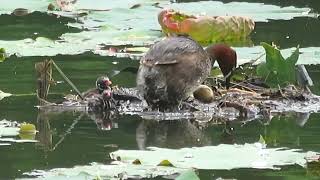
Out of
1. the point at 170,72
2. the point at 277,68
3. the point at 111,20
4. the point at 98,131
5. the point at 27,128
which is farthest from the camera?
the point at 111,20

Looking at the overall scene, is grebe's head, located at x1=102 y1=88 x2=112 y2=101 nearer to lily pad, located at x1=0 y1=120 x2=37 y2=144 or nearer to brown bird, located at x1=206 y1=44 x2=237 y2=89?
lily pad, located at x1=0 y1=120 x2=37 y2=144

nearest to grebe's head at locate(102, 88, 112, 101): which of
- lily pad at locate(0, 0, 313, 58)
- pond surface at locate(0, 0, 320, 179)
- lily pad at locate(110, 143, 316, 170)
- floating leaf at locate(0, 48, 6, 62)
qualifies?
pond surface at locate(0, 0, 320, 179)

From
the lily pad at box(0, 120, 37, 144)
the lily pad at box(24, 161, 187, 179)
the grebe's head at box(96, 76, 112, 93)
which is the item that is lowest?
the lily pad at box(0, 120, 37, 144)

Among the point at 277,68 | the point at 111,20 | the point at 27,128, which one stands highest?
the point at 277,68

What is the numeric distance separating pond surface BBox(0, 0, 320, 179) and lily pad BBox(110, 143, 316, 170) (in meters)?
0.09

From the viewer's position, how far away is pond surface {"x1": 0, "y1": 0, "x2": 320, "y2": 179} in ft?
21.2

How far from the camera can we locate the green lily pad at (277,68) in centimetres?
872

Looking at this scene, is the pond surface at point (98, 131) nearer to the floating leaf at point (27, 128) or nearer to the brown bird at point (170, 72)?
the floating leaf at point (27, 128)

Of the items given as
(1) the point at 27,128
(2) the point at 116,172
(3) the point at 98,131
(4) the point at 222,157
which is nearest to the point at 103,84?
(3) the point at 98,131

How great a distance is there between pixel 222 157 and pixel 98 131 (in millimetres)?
1821

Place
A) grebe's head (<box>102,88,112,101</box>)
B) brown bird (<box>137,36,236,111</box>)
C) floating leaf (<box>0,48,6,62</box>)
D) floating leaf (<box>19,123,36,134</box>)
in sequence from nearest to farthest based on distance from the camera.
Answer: floating leaf (<box>19,123,36,134</box>)
brown bird (<box>137,36,236,111</box>)
grebe's head (<box>102,88,112,101</box>)
floating leaf (<box>0,48,6,62</box>)

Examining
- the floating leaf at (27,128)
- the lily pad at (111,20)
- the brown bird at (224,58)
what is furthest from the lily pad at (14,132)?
the lily pad at (111,20)

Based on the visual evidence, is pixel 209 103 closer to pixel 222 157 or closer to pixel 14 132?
pixel 14 132

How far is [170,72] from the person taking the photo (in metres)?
8.19
